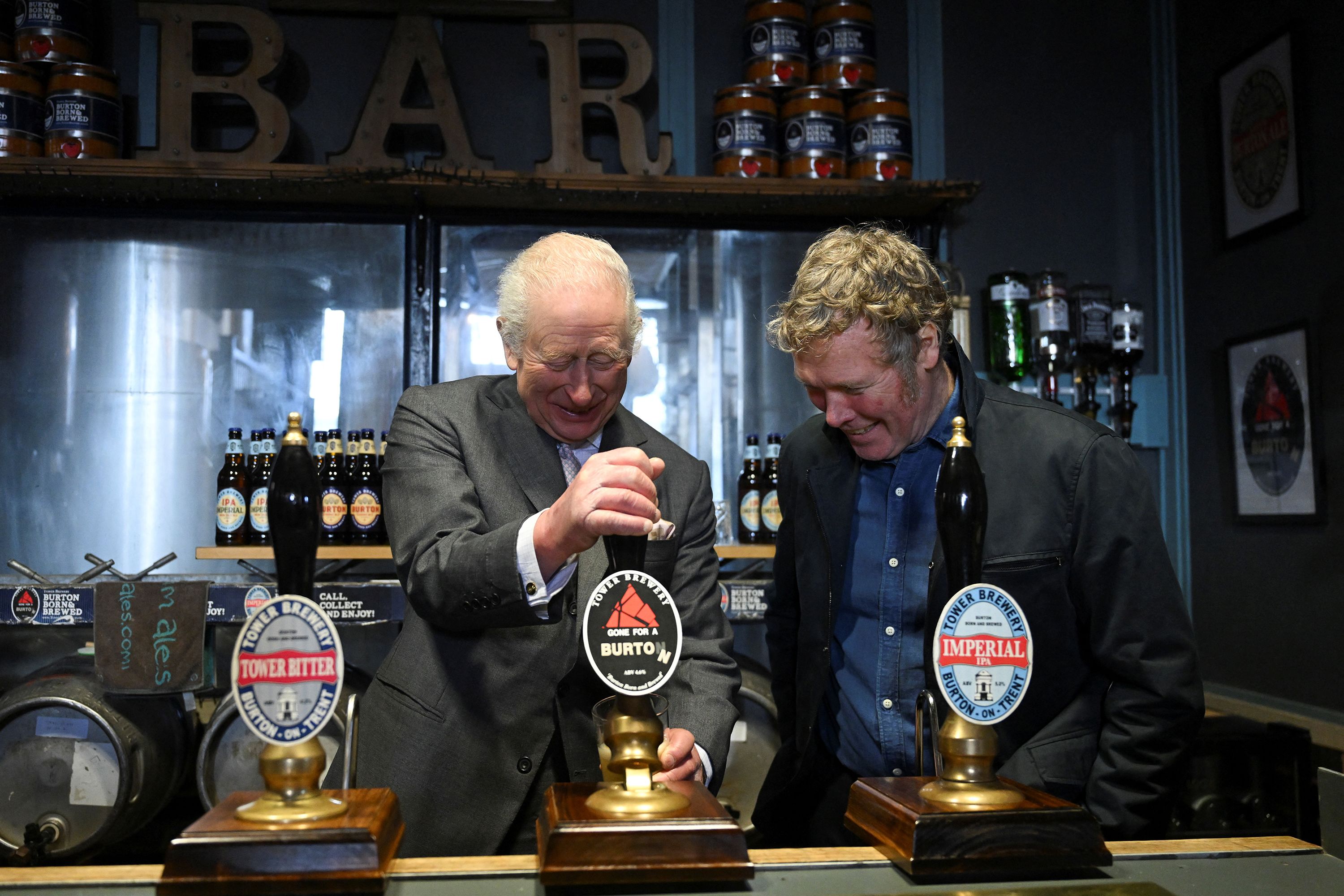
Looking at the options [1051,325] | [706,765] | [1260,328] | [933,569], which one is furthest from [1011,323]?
[706,765]

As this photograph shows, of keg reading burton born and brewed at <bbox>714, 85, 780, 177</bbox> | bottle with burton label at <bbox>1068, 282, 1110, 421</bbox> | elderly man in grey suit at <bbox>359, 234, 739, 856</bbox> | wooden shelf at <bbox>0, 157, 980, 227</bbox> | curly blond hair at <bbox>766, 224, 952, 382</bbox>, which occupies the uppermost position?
keg reading burton born and brewed at <bbox>714, 85, 780, 177</bbox>

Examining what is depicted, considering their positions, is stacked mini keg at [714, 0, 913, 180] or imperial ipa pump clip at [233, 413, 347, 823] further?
stacked mini keg at [714, 0, 913, 180]

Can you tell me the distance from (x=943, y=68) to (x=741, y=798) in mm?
2406

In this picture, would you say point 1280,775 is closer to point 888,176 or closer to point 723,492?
point 723,492

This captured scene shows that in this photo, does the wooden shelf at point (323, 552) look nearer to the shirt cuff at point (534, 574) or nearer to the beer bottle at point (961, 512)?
the shirt cuff at point (534, 574)

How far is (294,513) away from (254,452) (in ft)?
7.72

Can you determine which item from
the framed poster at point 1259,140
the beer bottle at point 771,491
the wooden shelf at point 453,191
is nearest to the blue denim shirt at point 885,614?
the beer bottle at point 771,491

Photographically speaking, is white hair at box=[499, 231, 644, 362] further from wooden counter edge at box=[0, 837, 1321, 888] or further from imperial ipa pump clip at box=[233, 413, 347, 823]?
wooden counter edge at box=[0, 837, 1321, 888]

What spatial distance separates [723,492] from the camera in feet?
11.1

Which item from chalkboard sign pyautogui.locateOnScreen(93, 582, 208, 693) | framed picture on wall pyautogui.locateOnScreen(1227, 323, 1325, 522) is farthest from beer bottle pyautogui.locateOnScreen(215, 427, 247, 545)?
framed picture on wall pyautogui.locateOnScreen(1227, 323, 1325, 522)

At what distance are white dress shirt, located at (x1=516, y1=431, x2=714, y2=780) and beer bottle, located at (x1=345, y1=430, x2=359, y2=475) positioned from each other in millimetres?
1920

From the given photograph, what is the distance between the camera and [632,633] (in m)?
1.00

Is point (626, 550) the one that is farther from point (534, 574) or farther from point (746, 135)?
point (746, 135)

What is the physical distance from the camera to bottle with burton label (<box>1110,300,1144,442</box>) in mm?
3145
